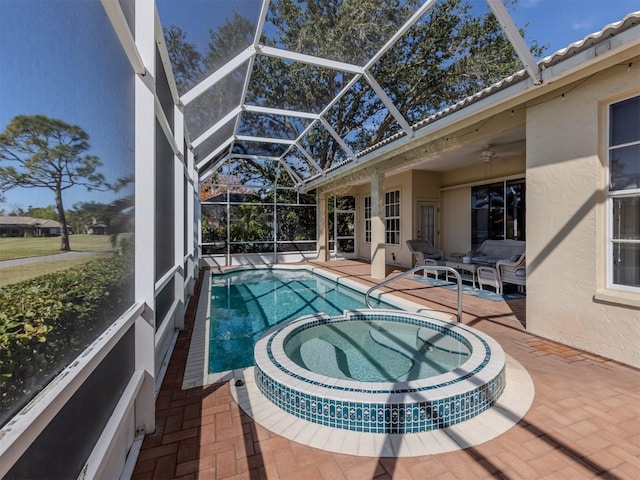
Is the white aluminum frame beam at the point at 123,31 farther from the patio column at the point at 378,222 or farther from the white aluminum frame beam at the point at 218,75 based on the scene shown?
the patio column at the point at 378,222

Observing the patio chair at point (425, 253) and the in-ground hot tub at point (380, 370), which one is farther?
the patio chair at point (425, 253)

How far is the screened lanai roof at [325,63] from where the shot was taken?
437cm

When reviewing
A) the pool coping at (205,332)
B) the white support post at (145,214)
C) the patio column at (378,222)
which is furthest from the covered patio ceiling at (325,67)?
the pool coping at (205,332)

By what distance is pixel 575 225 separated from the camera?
3.86 metres

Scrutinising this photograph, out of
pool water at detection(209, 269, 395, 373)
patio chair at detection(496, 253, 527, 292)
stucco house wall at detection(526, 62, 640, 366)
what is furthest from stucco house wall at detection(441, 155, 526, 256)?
stucco house wall at detection(526, 62, 640, 366)

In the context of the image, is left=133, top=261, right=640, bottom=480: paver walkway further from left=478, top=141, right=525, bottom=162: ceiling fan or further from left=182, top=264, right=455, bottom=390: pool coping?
left=478, top=141, right=525, bottom=162: ceiling fan

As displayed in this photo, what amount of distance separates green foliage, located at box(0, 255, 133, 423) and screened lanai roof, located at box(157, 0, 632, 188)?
10.8 ft

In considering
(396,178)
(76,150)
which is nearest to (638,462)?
(76,150)

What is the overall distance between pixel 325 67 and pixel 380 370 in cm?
556

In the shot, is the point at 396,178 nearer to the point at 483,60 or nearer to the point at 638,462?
the point at 483,60

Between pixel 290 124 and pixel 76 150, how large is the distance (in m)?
8.45

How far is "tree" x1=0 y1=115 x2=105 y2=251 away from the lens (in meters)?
0.97

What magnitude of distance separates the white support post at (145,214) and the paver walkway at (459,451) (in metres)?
0.37

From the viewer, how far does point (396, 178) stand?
1204 centimetres
